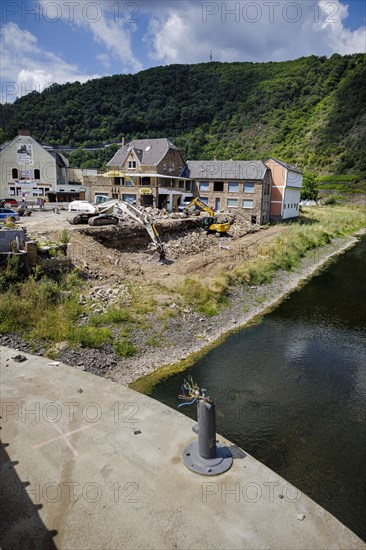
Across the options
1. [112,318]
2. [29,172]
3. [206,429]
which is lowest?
[112,318]

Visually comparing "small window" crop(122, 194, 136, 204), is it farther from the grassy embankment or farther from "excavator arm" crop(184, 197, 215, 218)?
the grassy embankment

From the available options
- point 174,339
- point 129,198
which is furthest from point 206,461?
point 129,198

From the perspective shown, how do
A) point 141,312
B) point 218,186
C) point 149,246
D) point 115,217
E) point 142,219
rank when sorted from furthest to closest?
point 218,186 < point 149,246 < point 115,217 < point 142,219 < point 141,312

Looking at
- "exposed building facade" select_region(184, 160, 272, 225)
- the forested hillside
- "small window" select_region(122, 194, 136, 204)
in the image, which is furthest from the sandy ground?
the forested hillside

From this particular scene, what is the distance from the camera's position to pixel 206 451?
22.8 ft

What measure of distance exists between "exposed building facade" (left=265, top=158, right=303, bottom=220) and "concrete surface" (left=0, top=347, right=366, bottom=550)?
4028cm

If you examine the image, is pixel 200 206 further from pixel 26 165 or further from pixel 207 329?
pixel 207 329

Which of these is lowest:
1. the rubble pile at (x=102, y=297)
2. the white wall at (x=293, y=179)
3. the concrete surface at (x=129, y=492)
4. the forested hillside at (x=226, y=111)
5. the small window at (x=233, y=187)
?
the rubble pile at (x=102, y=297)

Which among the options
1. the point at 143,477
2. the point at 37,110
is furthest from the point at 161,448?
the point at 37,110


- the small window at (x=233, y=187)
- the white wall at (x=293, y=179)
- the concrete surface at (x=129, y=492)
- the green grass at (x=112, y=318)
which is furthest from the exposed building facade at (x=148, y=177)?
the concrete surface at (x=129, y=492)

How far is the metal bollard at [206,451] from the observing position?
266 inches

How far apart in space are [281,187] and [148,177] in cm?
1576

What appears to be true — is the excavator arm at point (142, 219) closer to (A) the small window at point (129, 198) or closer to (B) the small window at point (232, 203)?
(A) the small window at point (129, 198)

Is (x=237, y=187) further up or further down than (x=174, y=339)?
further up
